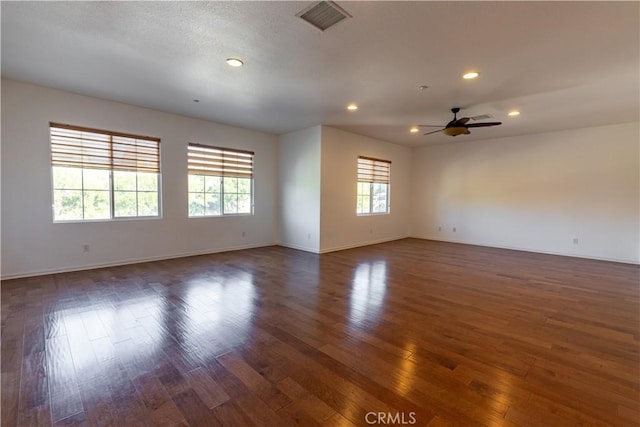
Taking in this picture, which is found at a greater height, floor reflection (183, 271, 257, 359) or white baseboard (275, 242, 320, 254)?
white baseboard (275, 242, 320, 254)

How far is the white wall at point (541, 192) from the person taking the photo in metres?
5.70

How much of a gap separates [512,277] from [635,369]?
2.49 metres

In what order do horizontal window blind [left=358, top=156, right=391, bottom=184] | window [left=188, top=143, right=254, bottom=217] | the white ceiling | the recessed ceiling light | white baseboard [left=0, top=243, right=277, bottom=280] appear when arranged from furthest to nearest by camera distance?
horizontal window blind [left=358, top=156, right=391, bottom=184], window [left=188, top=143, right=254, bottom=217], white baseboard [left=0, top=243, right=277, bottom=280], the recessed ceiling light, the white ceiling

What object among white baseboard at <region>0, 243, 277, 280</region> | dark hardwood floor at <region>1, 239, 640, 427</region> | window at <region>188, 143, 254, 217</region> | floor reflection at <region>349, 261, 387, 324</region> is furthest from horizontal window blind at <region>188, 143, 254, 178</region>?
floor reflection at <region>349, 261, 387, 324</region>

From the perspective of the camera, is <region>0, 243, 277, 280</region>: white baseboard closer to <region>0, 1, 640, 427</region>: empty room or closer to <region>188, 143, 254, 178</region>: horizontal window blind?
<region>0, 1, 640, 427</region>: empty room

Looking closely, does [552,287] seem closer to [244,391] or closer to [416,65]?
[416,65]

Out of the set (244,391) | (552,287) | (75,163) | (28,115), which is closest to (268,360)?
(244,391)

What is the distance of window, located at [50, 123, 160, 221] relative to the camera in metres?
4.39

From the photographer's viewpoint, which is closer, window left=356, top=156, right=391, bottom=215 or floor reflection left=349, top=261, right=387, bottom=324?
floor reflection left=349, top=261, right=387, bottom=324

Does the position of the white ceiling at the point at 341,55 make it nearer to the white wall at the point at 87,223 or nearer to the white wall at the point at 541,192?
the white wall at the point at 87,223

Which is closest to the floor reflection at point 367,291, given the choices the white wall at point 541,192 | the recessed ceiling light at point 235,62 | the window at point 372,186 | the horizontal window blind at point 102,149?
the window at point 372,186

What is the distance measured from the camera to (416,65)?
10.6ft

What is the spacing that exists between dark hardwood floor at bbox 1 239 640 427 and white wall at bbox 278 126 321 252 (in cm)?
210

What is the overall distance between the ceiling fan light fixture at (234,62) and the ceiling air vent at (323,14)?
3.53 feet
